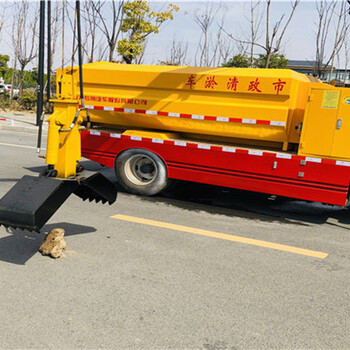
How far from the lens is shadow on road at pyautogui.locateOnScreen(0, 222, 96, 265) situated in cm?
404

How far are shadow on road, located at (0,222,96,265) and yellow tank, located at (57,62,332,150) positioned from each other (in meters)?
1.99

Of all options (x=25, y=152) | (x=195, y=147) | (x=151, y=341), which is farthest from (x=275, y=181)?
(x=25, y=152)

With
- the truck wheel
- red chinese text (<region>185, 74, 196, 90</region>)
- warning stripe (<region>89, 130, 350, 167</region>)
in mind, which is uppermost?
red chinese text (<region>185, 74, 196, 90</region>)

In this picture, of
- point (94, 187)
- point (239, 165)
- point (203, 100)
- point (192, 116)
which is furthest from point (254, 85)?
point (94, 187)

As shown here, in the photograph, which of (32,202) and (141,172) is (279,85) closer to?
(141,172)

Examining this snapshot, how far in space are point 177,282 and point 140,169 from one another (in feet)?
11.8

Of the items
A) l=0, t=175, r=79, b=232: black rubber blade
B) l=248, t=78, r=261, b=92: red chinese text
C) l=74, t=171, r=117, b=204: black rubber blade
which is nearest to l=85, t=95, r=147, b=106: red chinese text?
l=248, t=78, r=261, b=92: red chinese text

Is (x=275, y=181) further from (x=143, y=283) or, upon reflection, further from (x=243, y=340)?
(x=243, y=340)

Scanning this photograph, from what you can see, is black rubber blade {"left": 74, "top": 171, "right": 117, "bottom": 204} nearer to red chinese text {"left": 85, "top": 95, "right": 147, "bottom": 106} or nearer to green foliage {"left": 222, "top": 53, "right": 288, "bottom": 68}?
red chinese text {"left": 85, "top": 95, "right": 147, "bottom": 106}

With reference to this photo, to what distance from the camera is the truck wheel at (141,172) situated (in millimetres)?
6789

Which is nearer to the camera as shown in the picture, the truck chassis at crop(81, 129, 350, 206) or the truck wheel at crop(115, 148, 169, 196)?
the truck chassis at crop(81, 129, 350, 206)

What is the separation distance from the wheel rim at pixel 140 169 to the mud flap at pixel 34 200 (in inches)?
105

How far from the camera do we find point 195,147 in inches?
258

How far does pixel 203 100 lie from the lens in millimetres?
6516
